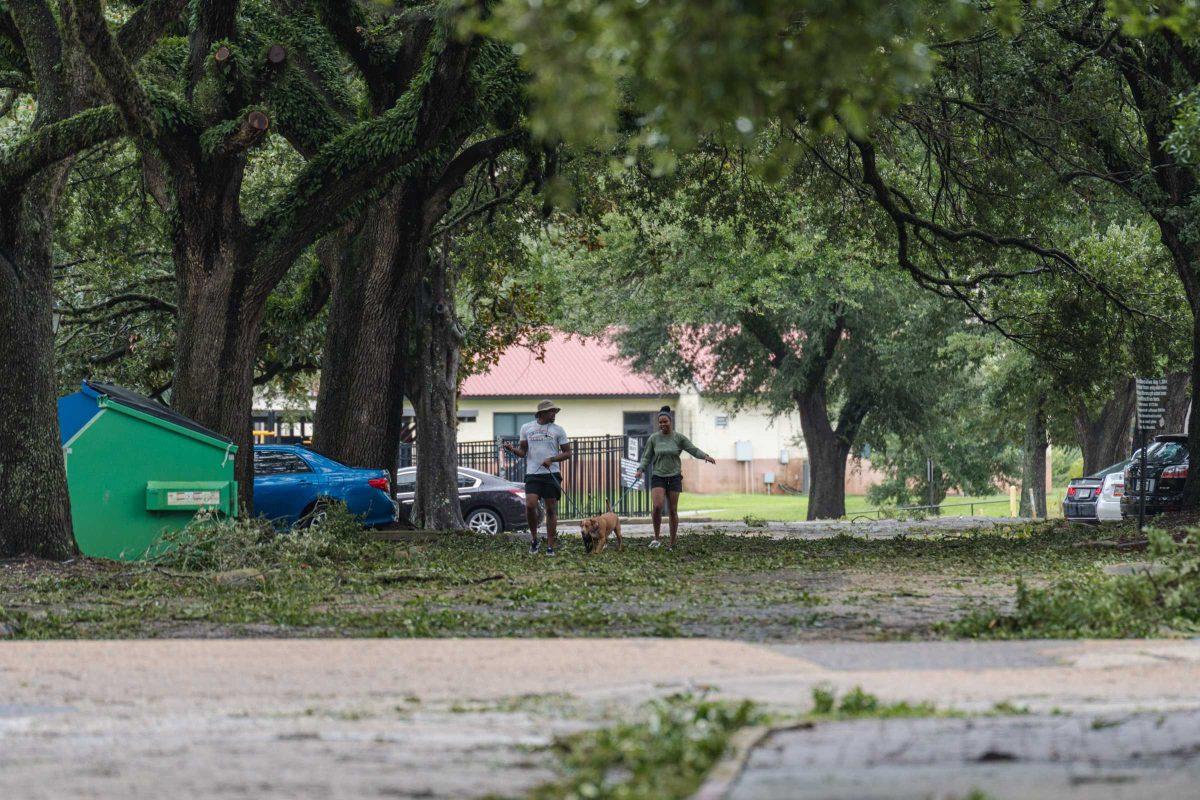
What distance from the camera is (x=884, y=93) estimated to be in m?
6.12

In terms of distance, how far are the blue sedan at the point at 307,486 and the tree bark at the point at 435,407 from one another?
4524 millimetres

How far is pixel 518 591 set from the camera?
12.0 meters

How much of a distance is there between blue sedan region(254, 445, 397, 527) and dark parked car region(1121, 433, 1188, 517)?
10.9 metres

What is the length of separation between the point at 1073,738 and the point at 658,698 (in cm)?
188

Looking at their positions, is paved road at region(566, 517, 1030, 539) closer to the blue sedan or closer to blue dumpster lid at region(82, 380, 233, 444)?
the blue sedan

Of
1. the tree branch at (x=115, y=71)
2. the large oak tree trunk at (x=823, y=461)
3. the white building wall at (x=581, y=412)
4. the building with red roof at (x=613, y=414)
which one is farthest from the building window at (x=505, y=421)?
the tree branch at (x=115, y=71)

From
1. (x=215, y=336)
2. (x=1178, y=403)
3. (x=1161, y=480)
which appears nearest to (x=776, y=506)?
(x=1178, y=403)

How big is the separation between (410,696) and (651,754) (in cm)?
209

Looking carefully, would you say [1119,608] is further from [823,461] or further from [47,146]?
[823,461]

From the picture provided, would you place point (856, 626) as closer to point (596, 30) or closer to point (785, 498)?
point (596, 30)

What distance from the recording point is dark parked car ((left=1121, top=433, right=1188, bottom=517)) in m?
22.3

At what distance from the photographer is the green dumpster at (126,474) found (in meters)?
14.5

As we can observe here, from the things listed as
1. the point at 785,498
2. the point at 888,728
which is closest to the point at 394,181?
the point at 888,728

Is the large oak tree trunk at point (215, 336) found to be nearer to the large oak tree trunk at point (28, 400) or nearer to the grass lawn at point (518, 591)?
A: the grass lawn at point (518, 591)
